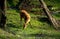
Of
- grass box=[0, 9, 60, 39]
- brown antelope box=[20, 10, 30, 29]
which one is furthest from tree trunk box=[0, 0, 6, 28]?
brown antelope box=[20, 10, 30, 29]

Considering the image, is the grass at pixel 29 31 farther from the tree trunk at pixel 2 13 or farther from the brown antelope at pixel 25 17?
the tree trunk at pixel 2 13

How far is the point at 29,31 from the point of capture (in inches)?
558

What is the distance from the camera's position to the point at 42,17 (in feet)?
58.6

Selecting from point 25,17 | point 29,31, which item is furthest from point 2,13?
point 25,17

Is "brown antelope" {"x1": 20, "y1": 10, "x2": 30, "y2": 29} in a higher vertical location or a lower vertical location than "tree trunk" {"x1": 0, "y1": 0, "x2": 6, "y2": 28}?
lower

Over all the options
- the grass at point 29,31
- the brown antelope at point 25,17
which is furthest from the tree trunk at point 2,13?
the brown antelope at point 25,17

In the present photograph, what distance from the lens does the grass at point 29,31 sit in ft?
41.6

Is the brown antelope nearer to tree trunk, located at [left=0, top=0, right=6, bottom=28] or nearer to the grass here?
the grass

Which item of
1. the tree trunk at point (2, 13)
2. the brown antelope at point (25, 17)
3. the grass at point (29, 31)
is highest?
the tree trunk at point (2, 13)

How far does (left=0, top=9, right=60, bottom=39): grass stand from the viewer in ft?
41.6

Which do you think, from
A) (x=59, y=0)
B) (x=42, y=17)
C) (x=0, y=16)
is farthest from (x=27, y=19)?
(x=59, y=0)

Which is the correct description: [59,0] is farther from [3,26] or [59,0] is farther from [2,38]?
[2,38]

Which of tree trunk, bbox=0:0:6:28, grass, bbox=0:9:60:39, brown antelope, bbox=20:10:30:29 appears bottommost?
grass, bbox=0:9:60:39

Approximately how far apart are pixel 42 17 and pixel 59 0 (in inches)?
226
